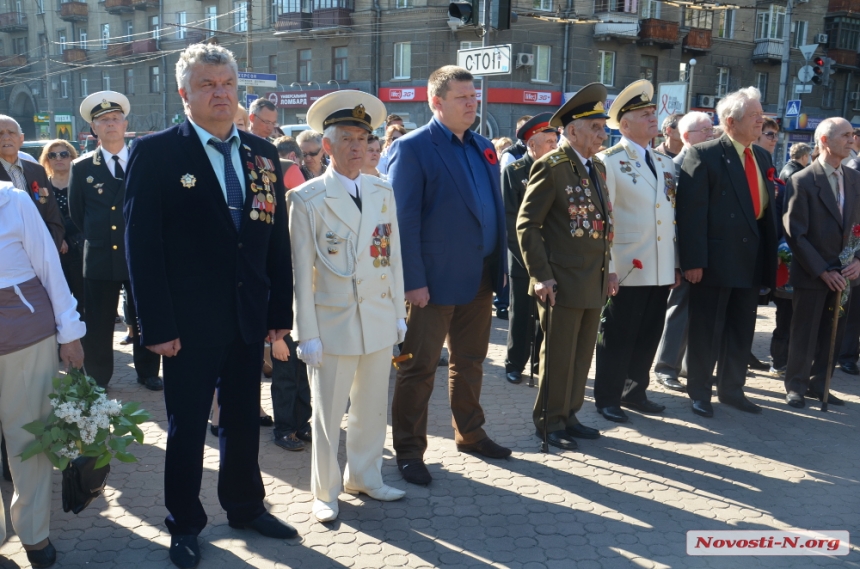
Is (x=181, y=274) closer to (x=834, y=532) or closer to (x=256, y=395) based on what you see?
(x=256, y=395)

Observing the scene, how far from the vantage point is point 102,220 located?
5.71m

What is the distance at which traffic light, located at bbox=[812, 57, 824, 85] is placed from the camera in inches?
806

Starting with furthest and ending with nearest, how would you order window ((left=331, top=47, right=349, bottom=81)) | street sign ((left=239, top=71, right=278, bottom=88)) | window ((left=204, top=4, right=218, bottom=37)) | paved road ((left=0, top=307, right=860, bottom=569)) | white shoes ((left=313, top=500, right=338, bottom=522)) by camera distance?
window ((left=204, top=4, right=218, bottom=37)), window ((left=331, top=47, right=349, bottom=81)), street sign ((left=239, top=71, right=278, bottom=88)), white shoes ((left=313, top=500, right=338, bottom=522)), paved road ((left=0, top=307, right=860, bottom=569))

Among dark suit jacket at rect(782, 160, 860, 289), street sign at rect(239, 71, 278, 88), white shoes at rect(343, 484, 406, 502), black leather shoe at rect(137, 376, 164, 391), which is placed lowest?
black leather shoe at rect(137, 376, 164, 391)

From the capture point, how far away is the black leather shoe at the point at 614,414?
5383mm

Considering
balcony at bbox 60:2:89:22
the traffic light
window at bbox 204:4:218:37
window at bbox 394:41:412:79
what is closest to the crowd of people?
the traffic light

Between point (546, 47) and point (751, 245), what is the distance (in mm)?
24624

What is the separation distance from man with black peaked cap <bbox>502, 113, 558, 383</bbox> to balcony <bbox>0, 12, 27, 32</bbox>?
48327 mm

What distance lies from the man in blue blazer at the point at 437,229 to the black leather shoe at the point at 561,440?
0.92 m

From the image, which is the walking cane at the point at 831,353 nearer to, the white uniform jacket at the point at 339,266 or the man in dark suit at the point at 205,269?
the white uniform jacket at the point at 339,266

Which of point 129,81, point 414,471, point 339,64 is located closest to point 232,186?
point 414,471

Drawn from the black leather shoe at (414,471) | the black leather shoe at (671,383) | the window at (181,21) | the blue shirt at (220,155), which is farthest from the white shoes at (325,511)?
the window at (181,21)

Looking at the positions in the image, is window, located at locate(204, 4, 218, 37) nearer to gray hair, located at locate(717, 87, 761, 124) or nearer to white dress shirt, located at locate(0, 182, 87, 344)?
gray hair, located at locate(717, 87, 761, 124)

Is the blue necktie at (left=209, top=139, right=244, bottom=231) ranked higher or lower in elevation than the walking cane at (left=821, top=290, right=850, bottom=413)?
higher
